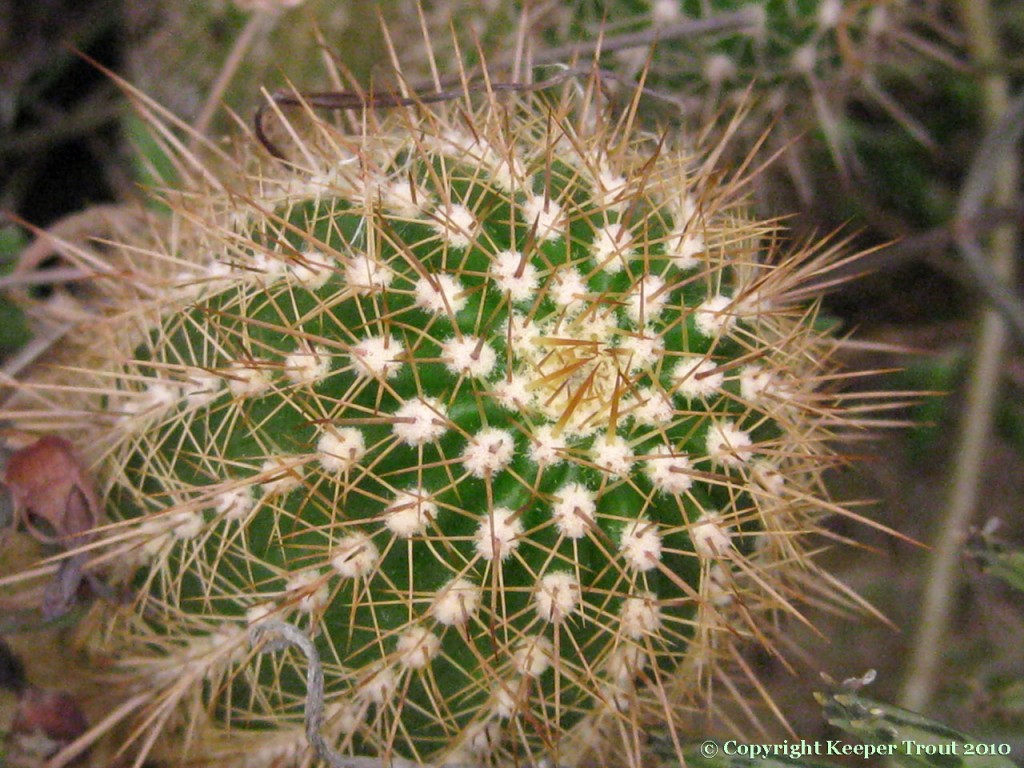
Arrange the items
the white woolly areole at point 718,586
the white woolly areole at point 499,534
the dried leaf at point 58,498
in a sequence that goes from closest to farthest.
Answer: the white woolly areole at point 499,534, the white woolly areole at point 718,586, the dried leaf at point 58,498

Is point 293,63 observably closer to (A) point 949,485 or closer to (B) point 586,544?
(B) point 586,544

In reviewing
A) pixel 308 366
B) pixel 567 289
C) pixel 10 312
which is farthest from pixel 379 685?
pixel 10 312

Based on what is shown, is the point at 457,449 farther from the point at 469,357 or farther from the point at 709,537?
the point at 709,537

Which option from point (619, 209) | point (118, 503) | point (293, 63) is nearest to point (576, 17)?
point (293, 63)

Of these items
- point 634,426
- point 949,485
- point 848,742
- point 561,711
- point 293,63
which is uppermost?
point 293,63
